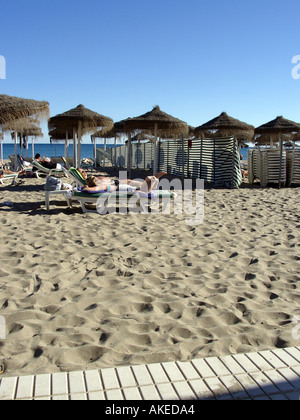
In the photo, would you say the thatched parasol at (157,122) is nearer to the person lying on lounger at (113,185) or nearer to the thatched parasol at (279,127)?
the thatched parasol at (279,127)

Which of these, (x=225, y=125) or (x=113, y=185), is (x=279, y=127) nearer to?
(x=225, y=125)

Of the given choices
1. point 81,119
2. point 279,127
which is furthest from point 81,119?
point 279,127

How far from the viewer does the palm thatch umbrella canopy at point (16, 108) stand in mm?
7527

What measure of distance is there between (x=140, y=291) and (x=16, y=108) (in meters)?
5.76

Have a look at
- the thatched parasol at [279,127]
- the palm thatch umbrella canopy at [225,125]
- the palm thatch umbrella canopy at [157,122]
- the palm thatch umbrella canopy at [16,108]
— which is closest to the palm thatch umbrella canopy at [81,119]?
the palm thatch umbrella canopy at [157,122]

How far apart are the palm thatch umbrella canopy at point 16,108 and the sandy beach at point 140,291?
2610 millimetres

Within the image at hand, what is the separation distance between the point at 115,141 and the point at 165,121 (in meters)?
10.7

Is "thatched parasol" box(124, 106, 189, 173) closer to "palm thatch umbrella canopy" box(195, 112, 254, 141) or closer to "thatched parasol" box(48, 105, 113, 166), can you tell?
"thatched parasol" box(48, 105, 113, 166)

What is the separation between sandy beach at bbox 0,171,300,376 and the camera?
2.44 m

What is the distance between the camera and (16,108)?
761 centimetres

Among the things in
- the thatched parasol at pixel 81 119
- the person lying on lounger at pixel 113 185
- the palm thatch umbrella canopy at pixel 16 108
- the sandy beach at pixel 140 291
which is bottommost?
the sandy beach at pixel 140 291

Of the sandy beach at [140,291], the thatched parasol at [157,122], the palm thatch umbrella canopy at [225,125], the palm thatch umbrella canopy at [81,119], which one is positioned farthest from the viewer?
the palm thatch umbrella canopy at [225,125]

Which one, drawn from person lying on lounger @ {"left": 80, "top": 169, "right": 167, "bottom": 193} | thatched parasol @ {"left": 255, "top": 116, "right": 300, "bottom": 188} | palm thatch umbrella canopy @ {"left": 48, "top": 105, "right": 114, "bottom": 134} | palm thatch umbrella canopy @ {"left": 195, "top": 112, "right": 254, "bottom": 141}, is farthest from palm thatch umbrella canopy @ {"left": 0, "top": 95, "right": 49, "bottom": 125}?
thatched parasol @ {"left": 255, "top": 116, "right": 300, "bottom": 188}
